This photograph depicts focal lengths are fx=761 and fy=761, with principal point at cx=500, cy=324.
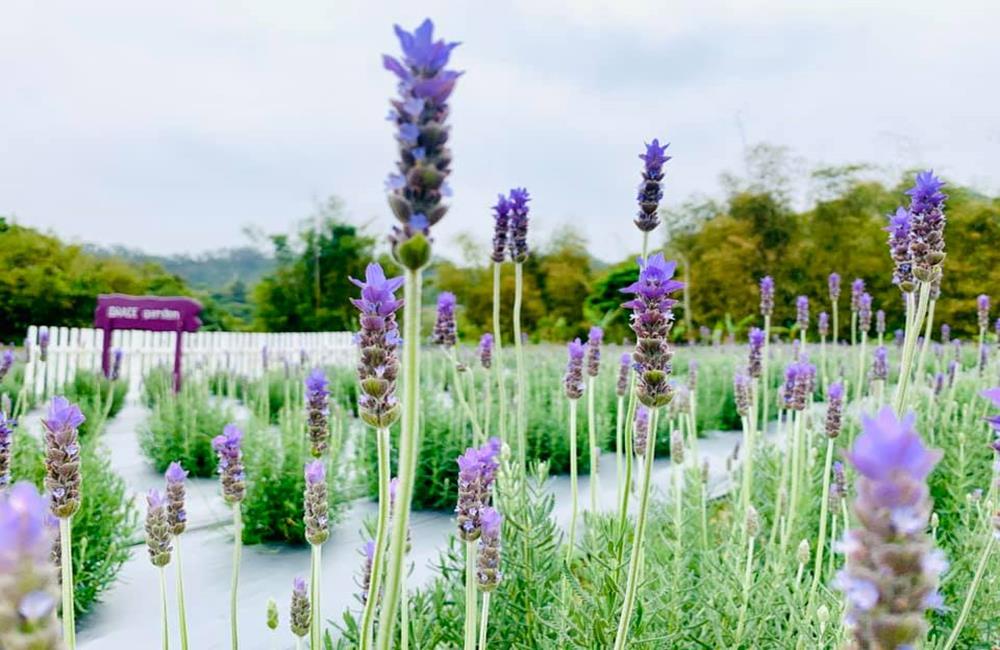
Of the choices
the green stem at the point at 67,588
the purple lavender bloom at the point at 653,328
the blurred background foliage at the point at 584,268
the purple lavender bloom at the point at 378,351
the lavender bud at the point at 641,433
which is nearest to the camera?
the purple lavender bloom at the point at 378,351

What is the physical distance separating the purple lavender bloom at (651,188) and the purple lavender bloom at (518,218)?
44cm

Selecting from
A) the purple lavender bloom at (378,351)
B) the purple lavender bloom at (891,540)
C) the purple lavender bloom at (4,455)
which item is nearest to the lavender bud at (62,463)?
the purple lavender bloom at (4,455)

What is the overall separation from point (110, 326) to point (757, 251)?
20447 mm

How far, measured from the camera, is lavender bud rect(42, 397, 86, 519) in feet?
3.83

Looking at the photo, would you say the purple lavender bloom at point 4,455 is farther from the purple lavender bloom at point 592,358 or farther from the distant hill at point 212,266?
the distant hill at point 212,266

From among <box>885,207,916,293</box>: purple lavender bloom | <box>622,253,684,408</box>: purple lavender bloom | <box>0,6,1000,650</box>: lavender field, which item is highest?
<box>885,207,916,293</box>: purple lavender bloom

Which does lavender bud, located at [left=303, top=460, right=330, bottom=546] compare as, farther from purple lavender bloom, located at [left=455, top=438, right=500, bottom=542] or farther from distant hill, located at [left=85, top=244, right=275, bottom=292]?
distant hill, located at [left=85, top=244, right=275, bottom=292]

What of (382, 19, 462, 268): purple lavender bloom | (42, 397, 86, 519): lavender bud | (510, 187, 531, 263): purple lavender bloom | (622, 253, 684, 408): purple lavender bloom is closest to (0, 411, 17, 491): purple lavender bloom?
(42, 397, 86, 519): lavender bud

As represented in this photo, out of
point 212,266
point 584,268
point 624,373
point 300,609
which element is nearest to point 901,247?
point 624,373

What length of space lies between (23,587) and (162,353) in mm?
13041

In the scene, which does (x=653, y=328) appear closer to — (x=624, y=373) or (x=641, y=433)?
(x=641, y=433)

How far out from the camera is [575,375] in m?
2.34

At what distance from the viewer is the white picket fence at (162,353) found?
31.3 ft

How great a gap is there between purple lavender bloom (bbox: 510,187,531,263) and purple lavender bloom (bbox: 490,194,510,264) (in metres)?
0.02
